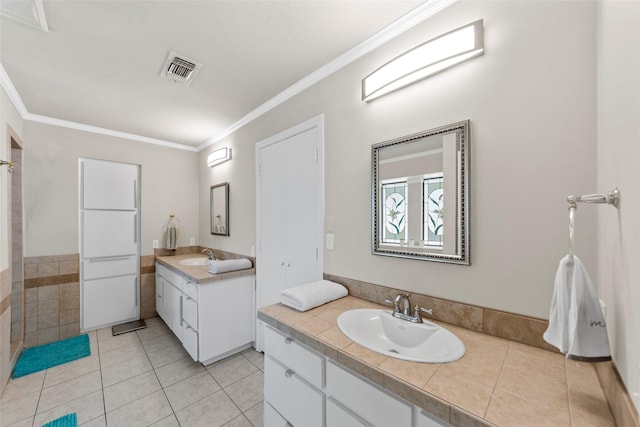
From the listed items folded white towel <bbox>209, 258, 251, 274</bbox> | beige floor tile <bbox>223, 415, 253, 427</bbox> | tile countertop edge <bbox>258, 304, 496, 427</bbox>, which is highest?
folded white towel <bbox>209, 258, 251, 274</bbox>

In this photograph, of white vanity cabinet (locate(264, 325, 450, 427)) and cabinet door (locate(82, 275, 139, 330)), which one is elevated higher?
white vanity cabinet (locate(264, 325, 450, 427))

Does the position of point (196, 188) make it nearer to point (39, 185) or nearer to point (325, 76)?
point (39, 185)

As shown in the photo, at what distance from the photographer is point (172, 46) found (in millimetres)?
1642

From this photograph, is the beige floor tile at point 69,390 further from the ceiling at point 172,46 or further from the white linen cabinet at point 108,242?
the ceiling at point 172,46

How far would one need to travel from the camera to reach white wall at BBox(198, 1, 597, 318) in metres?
0.96

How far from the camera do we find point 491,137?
1149mm

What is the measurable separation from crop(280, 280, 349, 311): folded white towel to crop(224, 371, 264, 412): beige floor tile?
3.25 ft

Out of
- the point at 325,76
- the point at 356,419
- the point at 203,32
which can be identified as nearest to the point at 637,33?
the point at 356,419

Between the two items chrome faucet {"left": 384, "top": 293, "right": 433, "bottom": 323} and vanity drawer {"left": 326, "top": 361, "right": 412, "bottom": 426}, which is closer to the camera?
vanity drawer {"left": 326, "top": 361, "right": 412, "bottom": 426}

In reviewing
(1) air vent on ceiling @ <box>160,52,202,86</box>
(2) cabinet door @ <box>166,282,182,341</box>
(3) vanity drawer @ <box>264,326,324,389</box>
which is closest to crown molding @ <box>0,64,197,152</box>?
(1) air vent on ceiling @ <box>160,52,202,86</box>

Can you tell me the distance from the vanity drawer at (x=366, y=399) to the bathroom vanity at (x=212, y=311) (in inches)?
64.2

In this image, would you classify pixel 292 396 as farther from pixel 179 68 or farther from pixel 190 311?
pixel 179 68

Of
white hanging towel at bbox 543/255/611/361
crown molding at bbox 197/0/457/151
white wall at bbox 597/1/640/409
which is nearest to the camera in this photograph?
white wall at bbox 597/1/640/409

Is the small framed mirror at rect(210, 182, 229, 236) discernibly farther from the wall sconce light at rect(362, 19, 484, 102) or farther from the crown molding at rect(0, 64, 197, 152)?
the wall sconce light at rect(362, 19, 484, 102)
